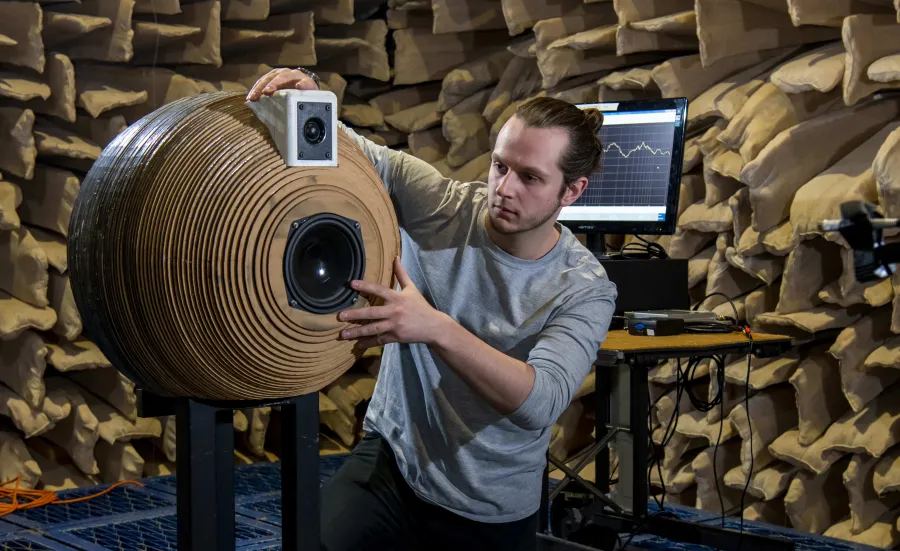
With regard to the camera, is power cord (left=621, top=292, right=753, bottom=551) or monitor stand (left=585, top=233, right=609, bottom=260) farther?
monitor stand (left=585, top=233, right=609, bottom=260)

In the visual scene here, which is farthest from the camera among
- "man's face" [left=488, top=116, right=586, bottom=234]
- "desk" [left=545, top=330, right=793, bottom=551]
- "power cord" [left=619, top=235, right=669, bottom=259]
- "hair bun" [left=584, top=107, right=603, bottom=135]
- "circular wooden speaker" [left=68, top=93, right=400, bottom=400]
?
"power cord" [left=619, top=235, right=669, bottom=259]

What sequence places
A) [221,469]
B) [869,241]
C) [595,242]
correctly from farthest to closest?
[595,242] → [221,469] → [869,241]

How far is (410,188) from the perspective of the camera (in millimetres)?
2516

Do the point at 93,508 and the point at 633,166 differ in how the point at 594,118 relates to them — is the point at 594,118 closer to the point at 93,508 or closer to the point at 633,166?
the point at 633,166

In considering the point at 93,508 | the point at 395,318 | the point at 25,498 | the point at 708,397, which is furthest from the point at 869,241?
the point at 25,498

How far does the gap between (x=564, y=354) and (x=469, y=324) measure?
1.09 feet

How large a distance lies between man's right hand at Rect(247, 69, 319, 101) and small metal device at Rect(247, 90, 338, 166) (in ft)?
0.10

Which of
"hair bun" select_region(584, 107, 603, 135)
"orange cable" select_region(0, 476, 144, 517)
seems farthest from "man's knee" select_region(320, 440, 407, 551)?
"orange cable" select_region(0, 476, 144, 517)

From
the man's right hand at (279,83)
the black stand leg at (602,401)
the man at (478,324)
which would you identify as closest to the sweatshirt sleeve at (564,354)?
the man at (478,324)

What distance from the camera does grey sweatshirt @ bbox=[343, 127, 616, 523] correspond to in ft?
7.84

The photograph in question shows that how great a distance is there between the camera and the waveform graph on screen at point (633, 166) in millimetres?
3396

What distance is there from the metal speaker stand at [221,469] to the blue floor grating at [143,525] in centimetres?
156

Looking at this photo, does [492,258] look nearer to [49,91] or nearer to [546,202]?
[546,202]

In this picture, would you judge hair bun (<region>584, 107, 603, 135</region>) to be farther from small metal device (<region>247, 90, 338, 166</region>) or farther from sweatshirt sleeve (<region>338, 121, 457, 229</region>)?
small metal device (<region>247, 90, 338, 166</region>)
